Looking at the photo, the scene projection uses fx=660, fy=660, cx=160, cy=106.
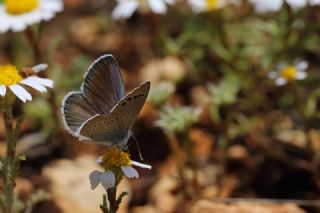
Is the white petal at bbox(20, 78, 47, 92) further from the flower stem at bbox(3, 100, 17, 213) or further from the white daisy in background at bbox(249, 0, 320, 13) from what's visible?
the white daisy in background at bbox(249, 0, 320, 13)

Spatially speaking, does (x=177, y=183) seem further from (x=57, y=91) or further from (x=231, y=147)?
(x=57, y=91)

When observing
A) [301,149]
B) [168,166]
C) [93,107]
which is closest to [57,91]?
[168,166]

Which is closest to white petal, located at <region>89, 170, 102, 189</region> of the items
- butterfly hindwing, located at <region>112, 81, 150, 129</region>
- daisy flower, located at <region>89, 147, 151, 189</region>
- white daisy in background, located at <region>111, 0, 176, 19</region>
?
daisy flower, located at <region>89, 147, 151, 189</region>

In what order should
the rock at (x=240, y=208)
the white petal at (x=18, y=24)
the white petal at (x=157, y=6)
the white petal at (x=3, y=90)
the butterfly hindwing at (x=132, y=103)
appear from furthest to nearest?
the white petal at (x=157, y=6) < the white petal at (x=18, y=24) < the rock at (x=240, y=208) < the white petal at (x=3, y=90) < the butterfly hindwing at (x=132, y=103)

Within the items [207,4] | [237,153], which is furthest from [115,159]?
[207,4]

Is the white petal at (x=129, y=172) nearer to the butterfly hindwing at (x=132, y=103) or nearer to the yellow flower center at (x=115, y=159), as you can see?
the yellow flower center at (x=115, y=159)

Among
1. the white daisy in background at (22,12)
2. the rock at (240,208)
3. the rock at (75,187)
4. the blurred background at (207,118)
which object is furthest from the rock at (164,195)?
the white daisy in background at (22,12)

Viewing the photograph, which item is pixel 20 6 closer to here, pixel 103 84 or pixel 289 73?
pixel 289 73
